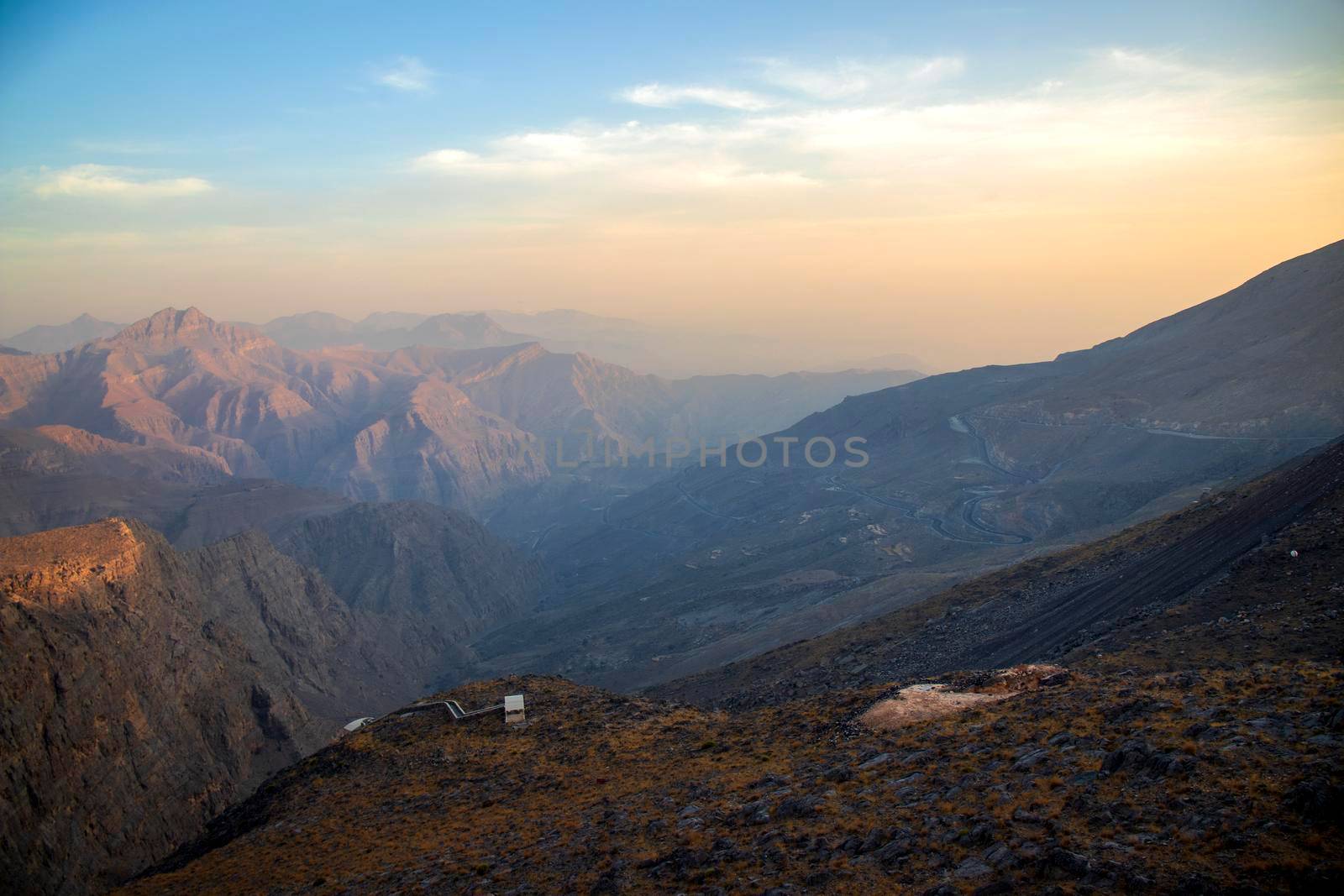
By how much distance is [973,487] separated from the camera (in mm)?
127250

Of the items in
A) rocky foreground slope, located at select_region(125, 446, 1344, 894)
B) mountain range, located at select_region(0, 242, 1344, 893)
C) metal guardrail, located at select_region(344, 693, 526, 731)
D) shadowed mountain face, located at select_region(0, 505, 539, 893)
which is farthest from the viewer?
shadowed mountain face, located at select_region(0, 505, 539, 893)

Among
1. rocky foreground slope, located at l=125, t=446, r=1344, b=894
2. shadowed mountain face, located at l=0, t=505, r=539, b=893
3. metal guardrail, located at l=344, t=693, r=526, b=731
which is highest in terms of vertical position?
rocky foreground slope, located at l=125, t=446, r=1344, b=894

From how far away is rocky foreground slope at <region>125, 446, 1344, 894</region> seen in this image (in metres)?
14.2

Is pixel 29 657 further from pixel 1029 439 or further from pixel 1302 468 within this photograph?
pixel 1029 439

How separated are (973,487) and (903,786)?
11541 centimetres

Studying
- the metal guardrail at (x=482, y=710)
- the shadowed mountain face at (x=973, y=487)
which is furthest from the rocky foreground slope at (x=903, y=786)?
the shadowed mountain face at (x=973, y=487)

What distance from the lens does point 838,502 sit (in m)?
141

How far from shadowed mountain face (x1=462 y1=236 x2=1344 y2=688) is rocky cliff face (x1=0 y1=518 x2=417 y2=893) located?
34034 millimetres

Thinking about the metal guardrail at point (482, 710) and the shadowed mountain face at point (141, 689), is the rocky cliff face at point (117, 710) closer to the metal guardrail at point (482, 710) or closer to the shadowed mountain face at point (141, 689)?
the shadowed mountain face at point (141, 689)

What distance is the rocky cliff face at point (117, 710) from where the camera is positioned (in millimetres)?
44531

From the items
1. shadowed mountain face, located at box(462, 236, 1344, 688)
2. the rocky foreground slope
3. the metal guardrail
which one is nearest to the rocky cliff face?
the rocky foreground slope

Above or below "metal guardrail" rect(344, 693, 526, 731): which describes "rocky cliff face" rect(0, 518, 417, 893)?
below

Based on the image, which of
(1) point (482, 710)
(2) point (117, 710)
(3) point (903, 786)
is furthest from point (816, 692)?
(2) point (117, 710)

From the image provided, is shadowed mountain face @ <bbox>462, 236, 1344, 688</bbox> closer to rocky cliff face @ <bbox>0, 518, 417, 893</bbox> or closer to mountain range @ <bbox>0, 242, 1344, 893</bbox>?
mountain range @ <bbox>0, 242, 1344, 893</bbox>
